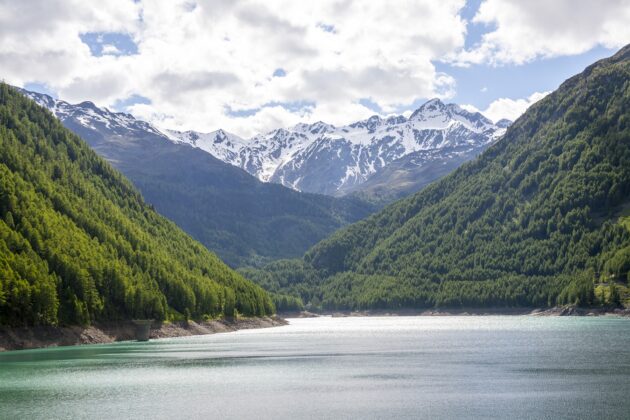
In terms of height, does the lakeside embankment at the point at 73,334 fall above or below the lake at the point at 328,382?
above

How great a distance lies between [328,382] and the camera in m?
85.7

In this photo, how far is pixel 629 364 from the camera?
92.4 meters

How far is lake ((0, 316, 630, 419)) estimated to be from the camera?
65062 mm

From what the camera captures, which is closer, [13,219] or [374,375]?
[374,375]

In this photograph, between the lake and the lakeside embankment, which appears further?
the lakeside embankment

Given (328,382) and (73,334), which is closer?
(328,382)

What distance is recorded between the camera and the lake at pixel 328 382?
6506cm

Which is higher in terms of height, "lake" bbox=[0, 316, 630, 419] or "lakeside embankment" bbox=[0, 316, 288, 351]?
"lakeside embankment" bbox=[0, 316, 288, 351]

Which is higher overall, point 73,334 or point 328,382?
point 73,334

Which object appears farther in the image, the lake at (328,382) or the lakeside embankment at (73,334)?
the lakeside embankment at (73,334)

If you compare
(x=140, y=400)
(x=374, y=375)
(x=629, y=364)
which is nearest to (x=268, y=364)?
(x=374, y=375)

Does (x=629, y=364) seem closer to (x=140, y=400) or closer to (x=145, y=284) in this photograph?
(x=140, y=400)

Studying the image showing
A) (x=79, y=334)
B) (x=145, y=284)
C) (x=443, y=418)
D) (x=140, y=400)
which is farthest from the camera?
(x=145, y=284)

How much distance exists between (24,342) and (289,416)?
8405 centimetres
